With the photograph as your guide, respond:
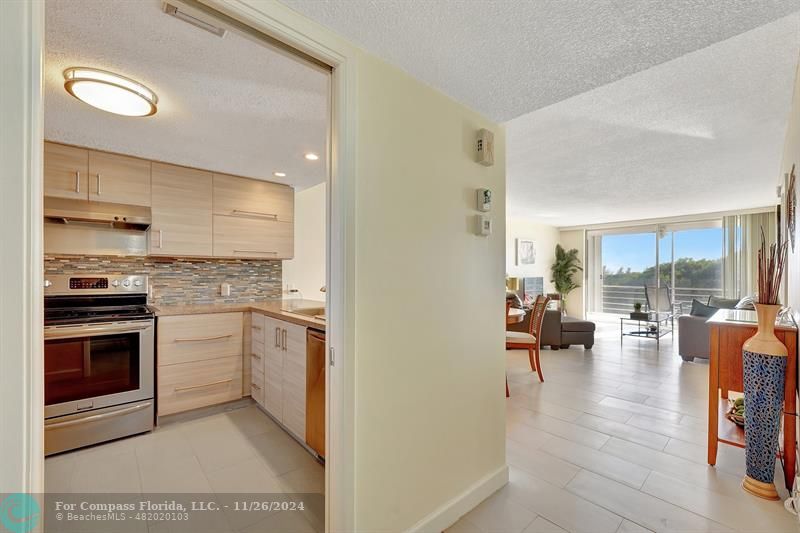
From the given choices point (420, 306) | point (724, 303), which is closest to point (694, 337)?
point (724, 303)

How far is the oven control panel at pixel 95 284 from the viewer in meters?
2.53

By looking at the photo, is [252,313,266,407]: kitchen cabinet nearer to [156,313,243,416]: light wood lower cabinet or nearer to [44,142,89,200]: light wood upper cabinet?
[156,313,243,416]: light wood lower cabinet

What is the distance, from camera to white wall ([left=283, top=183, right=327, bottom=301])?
3832 mm

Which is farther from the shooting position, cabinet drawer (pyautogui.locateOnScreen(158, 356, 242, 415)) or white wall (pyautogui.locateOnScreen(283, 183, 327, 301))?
white wall (pyautogui.locateOnScreen(283, 183, 327, 301))

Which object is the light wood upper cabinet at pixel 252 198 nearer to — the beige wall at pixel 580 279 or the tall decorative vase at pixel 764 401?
the tall decorative vase at pixel 764 401

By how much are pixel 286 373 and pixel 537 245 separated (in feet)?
23.0

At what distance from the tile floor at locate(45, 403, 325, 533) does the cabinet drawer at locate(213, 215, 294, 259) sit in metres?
1.52

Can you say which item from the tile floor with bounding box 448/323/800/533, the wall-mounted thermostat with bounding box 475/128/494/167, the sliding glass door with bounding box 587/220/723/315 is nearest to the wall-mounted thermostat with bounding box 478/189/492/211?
the wall-mounted thermostat with bounding box 475/128/494/167

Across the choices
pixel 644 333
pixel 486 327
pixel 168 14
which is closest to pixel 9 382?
pixel 168 14

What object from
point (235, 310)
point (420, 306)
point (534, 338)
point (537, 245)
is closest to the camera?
point (420, 306)

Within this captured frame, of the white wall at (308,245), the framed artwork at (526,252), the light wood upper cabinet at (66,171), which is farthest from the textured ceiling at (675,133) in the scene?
the light wood upper cabinet at (66,171)

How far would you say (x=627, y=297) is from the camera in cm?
776

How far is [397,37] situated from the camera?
1.29 metres

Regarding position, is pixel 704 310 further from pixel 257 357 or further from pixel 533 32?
pixel 257 357
